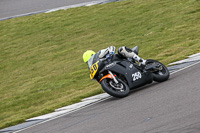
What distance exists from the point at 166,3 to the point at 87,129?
57.0 feet

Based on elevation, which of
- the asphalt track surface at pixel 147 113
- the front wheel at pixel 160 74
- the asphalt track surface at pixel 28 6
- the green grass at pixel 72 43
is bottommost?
the asphalt track surface at pixel 147 113

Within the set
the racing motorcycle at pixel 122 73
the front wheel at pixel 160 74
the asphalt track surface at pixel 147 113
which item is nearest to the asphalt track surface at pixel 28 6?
the racing motorcycle at pixel 122 73

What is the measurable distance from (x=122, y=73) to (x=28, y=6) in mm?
18495

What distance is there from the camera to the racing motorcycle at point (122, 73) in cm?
926

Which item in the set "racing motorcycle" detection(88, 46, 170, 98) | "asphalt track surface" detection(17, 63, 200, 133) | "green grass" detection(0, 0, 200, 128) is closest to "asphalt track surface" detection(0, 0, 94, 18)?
"green grass" detection(0, 0, 200, 128)

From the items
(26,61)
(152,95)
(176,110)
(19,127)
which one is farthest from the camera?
(26,61)

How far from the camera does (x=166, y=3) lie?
914 inches

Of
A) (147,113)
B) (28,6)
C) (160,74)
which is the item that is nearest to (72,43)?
(28,6)

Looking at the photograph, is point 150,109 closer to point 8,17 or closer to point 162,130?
point 162,130

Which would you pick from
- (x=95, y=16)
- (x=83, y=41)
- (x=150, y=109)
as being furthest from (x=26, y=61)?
(x=150, y=109)

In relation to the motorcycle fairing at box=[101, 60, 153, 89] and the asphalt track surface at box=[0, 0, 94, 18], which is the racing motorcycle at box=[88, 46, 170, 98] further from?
the asphalt track surface at box=[0, 0, 94, 18]

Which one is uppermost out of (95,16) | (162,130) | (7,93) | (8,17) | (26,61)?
(8,17)

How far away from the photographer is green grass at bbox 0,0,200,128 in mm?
13133

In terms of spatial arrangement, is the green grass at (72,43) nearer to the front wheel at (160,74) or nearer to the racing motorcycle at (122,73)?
the racing motorcycle at (122,73)
